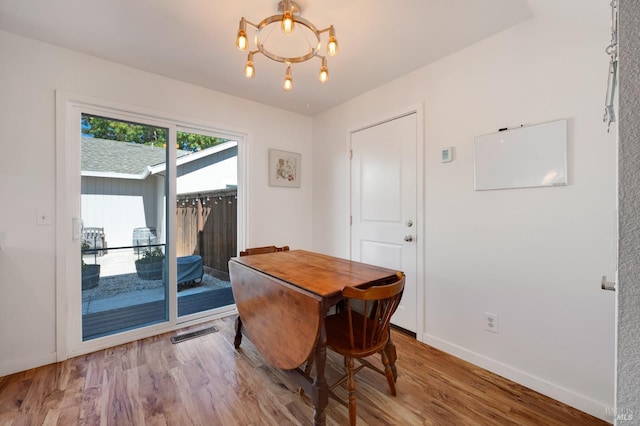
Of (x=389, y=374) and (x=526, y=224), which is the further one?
(x=526, y=224)

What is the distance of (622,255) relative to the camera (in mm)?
521

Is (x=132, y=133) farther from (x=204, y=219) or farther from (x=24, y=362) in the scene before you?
(x=24, y=362)

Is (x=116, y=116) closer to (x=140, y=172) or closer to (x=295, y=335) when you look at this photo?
(x=140, y=172)

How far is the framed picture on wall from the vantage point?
320cm

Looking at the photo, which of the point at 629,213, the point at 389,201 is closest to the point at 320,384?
the point at 629,213

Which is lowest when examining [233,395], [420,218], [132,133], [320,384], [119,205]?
[233,395]

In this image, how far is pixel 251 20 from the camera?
5.71ft

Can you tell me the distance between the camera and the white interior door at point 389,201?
242 cm

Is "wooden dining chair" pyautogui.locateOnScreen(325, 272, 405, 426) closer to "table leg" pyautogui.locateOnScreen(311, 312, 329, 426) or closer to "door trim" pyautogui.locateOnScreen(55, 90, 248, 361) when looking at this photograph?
"table leg" pyautogui.locateOnScreen(311, 312, 329, 426)

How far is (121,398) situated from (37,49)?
98.2 inches

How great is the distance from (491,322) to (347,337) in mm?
1142

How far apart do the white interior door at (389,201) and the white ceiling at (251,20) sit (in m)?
0.60

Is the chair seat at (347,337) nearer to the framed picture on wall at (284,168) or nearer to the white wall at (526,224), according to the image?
the white wall at (526,224)

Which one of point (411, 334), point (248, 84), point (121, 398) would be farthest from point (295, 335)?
point (248, 84)
